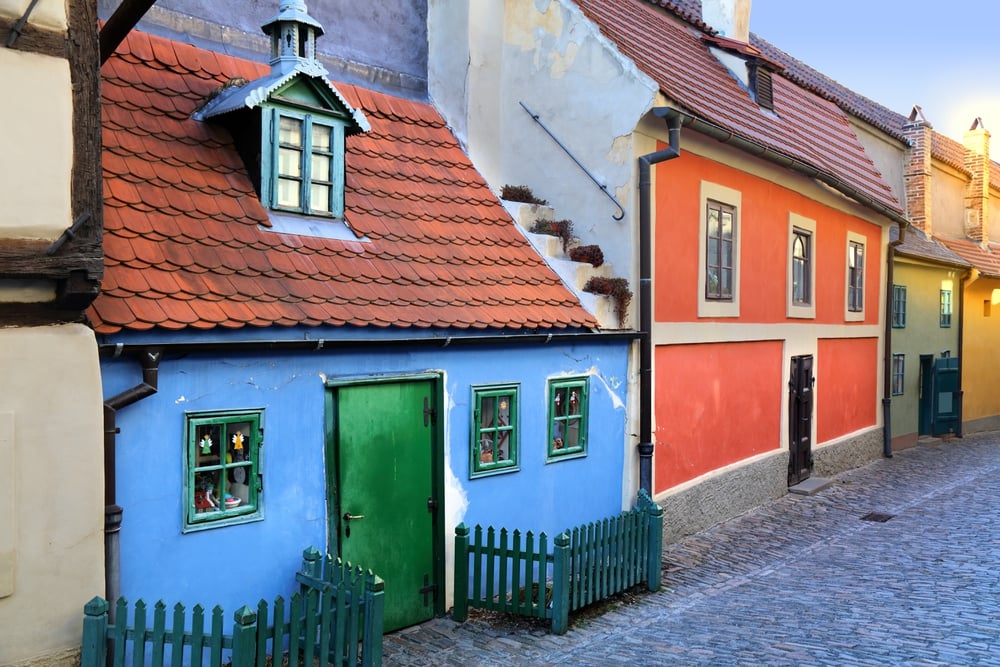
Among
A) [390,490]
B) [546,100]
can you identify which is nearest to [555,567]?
[390,490]

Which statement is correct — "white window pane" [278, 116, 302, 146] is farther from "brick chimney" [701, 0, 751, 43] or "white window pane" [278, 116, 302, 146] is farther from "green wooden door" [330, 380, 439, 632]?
"brick chimney" [701, 0, 751, 43]

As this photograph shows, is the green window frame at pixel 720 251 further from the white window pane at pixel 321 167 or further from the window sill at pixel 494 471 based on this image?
the white window pane at pixel 321 167

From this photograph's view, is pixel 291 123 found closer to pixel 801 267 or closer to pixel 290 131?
pixel 290 131

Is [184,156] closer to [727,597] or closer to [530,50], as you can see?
[530,50]

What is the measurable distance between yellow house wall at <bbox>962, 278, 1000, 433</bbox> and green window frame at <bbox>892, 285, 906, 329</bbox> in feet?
14.2

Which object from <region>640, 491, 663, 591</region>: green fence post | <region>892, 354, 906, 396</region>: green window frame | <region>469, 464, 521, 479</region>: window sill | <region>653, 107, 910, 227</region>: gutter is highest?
<region>653, 107, 910, 227</region>: gutter

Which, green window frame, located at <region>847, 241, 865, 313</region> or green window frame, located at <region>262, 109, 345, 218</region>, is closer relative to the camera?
green window frame, located at <region>262, 109, 345, 218</region>

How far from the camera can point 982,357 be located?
77.0 ft

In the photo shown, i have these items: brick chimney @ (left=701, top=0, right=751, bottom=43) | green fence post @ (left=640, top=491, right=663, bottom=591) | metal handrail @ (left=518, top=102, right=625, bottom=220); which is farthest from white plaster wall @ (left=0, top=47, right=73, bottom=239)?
brick chimney @ (left=701, top=0, right=751, bottom=43)

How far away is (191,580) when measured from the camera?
5.87 m

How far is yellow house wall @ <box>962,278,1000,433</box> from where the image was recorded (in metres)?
22.7

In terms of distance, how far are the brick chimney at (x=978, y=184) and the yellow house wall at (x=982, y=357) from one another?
1.68m

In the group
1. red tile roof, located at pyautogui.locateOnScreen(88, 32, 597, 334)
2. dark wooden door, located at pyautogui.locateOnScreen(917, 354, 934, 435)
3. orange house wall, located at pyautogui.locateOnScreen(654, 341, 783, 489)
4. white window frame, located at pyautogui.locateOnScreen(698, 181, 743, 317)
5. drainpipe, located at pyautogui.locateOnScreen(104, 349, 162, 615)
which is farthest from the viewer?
dark wooden door, located at pyautogui.locateOnScreen(917, 354, 934, 435)

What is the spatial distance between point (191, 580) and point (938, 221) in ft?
73.4
